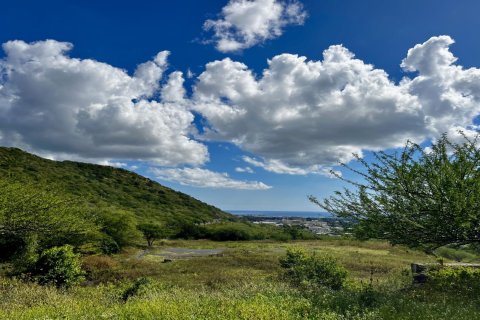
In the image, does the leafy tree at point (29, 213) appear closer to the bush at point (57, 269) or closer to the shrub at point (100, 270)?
the bush at point (57, 269)

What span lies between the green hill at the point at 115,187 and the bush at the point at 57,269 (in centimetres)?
8211

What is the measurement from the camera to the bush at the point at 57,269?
73.0 ft

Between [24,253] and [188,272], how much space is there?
12.5 m

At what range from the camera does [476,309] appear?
441 inches

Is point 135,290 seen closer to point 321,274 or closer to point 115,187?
point 321,274

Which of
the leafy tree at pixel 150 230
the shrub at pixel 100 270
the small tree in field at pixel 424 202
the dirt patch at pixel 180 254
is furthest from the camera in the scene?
the leafy tree at pixel 150 230

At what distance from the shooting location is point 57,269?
73.0 feet

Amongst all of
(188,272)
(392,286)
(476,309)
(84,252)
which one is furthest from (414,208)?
(84,252)

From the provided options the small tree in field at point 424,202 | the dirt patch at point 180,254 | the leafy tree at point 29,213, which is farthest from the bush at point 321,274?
the dirt patch at point 180,254

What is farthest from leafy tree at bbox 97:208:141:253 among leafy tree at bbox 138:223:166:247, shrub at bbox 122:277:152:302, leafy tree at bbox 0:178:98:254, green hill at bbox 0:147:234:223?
green hill at bbox 0:147:234:223

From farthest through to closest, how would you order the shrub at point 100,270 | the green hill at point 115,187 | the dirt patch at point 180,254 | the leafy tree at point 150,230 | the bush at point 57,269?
1. the green hill at point 115,187
2. the leafy tree at point 150,230
3. the dirt patch at point 180,254
4. the shrub at point 100,270
5. the bush at point 57,269

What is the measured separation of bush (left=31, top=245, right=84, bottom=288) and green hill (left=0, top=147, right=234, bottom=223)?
82114mm

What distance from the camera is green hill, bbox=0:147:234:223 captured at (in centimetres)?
11438

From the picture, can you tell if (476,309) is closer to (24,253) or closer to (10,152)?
(24,253)
